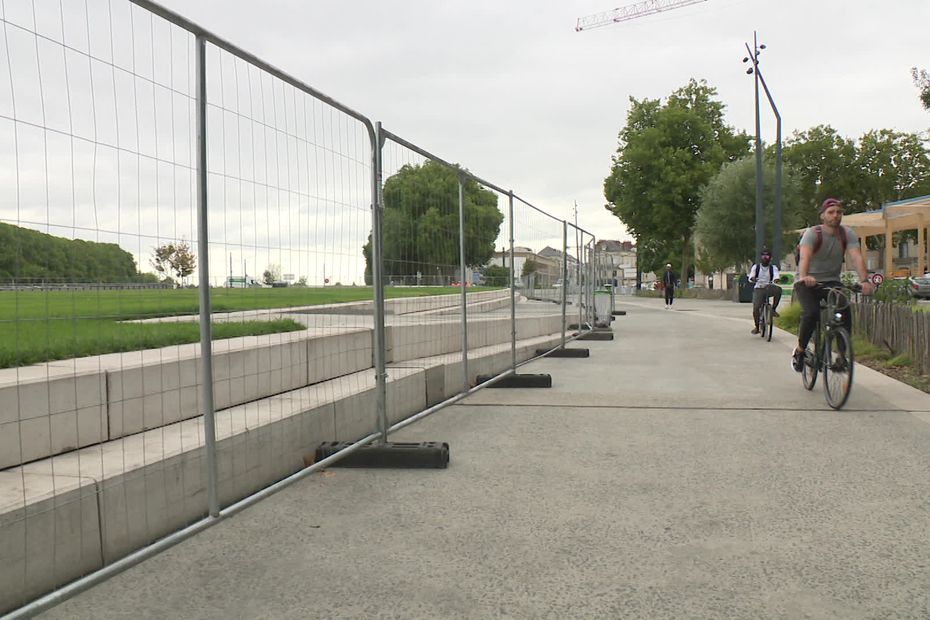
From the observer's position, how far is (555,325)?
46.4ft

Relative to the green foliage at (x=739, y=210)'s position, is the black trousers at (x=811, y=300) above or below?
below

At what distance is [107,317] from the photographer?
3.46m

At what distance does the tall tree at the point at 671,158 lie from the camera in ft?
165

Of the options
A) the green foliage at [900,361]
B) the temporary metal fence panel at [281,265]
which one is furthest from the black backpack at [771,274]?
the temporary metal fence panel at [281,265]

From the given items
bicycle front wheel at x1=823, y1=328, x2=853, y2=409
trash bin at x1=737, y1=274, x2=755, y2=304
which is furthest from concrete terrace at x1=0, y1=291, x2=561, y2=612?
trash bin at x1=737, y1=274, x2=755, y2=304

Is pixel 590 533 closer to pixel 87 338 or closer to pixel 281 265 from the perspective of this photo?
pixel 281 265

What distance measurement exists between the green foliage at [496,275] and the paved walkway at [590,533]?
7.77 ft

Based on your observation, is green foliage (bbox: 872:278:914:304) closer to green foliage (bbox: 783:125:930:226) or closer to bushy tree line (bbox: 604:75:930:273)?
bushy tree line (bbox: 604:75:930:273)

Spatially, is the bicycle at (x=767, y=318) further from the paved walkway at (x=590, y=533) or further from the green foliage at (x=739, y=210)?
the green foliage at (x=739, y=210)

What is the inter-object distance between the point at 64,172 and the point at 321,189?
1916mm

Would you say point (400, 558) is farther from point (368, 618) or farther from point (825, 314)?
point (825, 314)

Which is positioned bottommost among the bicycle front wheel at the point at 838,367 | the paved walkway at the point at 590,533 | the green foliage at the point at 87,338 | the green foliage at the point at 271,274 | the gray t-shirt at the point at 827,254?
the paved walkway at the point at 590,533

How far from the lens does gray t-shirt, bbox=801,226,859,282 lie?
23.9 feet

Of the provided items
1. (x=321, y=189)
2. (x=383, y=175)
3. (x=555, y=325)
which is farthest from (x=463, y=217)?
(x=555, y=325)
